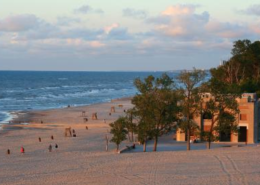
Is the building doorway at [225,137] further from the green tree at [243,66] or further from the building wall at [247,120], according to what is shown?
the green tree at [243,66]

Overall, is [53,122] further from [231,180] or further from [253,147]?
[231,180]

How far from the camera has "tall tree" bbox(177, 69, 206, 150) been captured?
41031 millimetres

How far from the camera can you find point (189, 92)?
1639 inches

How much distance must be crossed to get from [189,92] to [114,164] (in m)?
10.9

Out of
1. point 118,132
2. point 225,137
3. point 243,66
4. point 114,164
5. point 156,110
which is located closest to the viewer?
point 114,164

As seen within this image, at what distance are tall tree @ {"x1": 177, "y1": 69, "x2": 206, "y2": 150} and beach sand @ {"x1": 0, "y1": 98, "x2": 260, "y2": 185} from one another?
143 inches

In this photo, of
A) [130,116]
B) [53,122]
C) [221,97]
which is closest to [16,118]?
[53,122]

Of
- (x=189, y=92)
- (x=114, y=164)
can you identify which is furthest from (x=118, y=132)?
(x=189, y=92)

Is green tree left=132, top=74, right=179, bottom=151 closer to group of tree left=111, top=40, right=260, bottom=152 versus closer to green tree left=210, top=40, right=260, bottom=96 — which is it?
group of tree left=111, top=40, right=260, bottom=152

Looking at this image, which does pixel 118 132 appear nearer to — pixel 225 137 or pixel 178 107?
pixel 178 107

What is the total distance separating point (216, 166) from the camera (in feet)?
108

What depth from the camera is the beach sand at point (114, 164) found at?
96.6 feet

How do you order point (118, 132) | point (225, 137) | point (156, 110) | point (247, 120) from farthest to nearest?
point (225, 137), point (247, 120), point (156, 110), point (118, 132)

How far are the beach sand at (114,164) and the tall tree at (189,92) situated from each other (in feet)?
11.9
